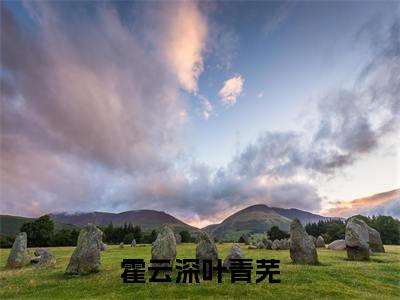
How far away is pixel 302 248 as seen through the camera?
2791 centimetres

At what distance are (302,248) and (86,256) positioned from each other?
60.5ft

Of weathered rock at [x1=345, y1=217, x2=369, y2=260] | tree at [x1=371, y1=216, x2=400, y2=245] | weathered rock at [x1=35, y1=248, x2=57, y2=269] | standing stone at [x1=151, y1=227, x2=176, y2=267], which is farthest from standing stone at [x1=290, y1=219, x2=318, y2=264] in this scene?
tree at [x1=371, y1=216, x2=400, y2=245]

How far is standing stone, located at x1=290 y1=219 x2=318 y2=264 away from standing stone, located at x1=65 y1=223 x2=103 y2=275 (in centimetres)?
1714

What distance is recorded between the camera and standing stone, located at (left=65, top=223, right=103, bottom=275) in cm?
2428

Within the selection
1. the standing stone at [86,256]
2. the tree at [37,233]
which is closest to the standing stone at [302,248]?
the standing stone at [86,256]

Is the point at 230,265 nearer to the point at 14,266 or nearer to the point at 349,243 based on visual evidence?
the point at 349,243

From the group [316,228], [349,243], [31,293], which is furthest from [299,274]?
[316,228]

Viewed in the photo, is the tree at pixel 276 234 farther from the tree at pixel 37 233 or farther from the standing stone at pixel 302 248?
the standing stone at pixel 302 248

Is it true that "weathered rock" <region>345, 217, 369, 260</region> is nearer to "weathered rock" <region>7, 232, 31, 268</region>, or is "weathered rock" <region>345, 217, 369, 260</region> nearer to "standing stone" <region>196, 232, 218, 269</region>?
"standing stone" <region>196, 232, 218, 269</region>

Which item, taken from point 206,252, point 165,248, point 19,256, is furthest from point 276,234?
point 206,252

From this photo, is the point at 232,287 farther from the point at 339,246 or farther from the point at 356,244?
the point at 339,246

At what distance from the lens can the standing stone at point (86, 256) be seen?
24.3m

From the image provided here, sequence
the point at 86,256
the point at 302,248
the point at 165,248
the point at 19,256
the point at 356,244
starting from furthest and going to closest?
1. the point at 19,256
2. the point at 356,244
3. the point at 302,248
4. the point at 165,248
5. the point at 86,256

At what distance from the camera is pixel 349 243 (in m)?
31.1
